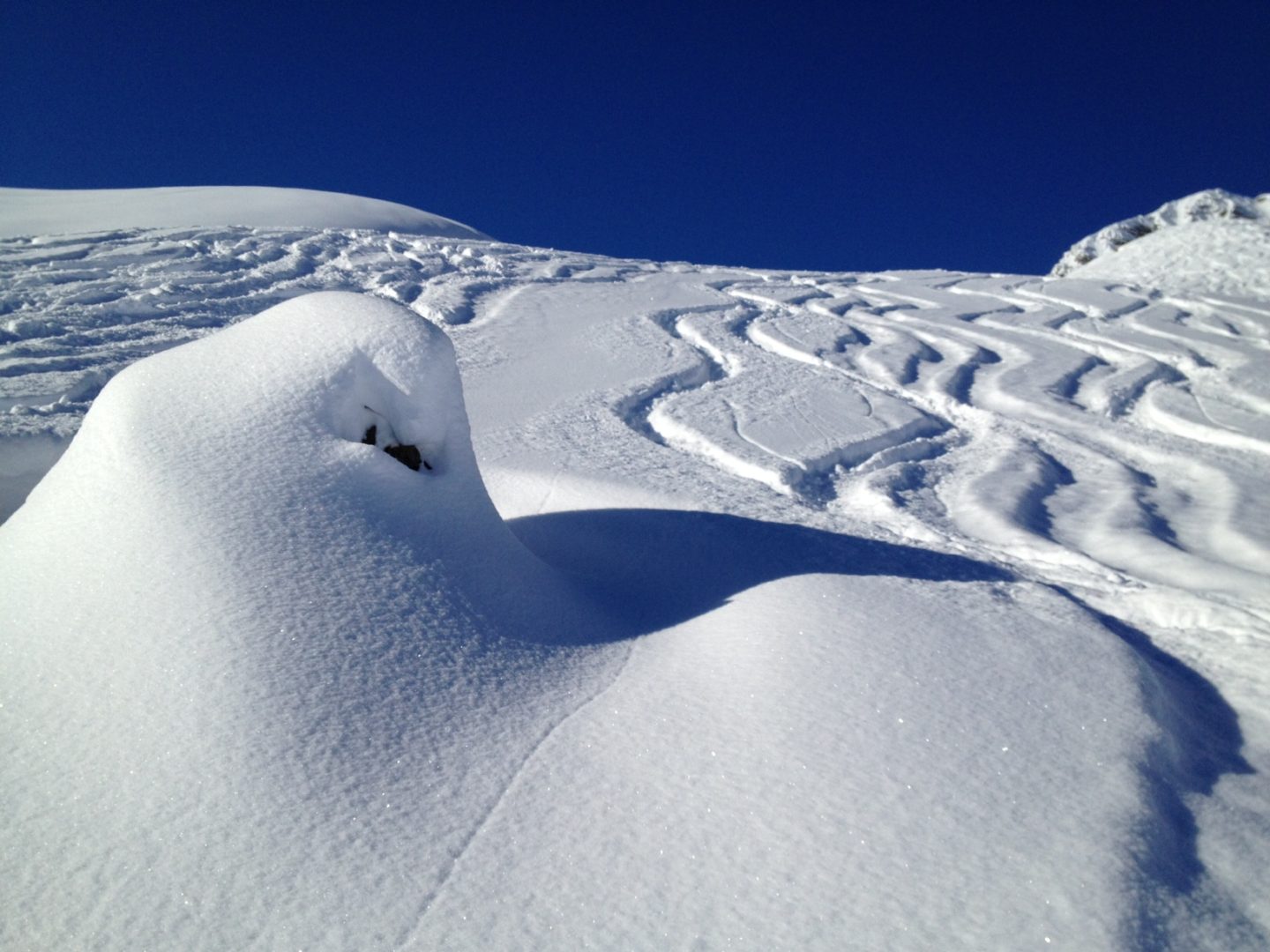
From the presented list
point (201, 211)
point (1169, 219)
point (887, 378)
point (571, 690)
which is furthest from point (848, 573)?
point (1169, 219)

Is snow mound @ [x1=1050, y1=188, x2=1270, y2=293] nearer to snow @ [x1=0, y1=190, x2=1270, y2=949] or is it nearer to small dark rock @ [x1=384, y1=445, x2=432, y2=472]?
snow @ [x1=0, y1=190, x2=1270, y2=949]

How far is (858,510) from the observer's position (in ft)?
11.9

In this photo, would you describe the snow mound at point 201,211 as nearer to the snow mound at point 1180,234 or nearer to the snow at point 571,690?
the snow at point 571,690

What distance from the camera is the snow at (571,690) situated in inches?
53.0

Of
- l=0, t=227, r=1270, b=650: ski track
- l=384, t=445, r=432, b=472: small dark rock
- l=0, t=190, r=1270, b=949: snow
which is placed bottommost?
l=0, t=227, r=1270, b=650: ski track

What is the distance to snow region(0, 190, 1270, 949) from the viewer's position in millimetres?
Answer: 1347

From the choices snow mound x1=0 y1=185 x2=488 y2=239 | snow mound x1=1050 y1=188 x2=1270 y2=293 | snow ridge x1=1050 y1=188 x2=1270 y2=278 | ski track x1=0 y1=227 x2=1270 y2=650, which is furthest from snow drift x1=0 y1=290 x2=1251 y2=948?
snow ridge x1=1050 y1=188 x2=1270 y2=278

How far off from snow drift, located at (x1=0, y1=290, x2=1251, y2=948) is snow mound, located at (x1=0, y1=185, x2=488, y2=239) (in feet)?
29.6

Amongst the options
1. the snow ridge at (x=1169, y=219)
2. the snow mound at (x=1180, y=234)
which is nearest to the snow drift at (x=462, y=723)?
the snow mound at (x=1180, y=234)

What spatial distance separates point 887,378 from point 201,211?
405 inches

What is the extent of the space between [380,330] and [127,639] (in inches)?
44.7

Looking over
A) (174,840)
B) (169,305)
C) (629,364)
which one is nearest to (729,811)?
(174,840)

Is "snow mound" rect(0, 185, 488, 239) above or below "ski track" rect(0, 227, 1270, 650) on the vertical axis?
above

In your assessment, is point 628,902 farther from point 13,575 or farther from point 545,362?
point 545,362
